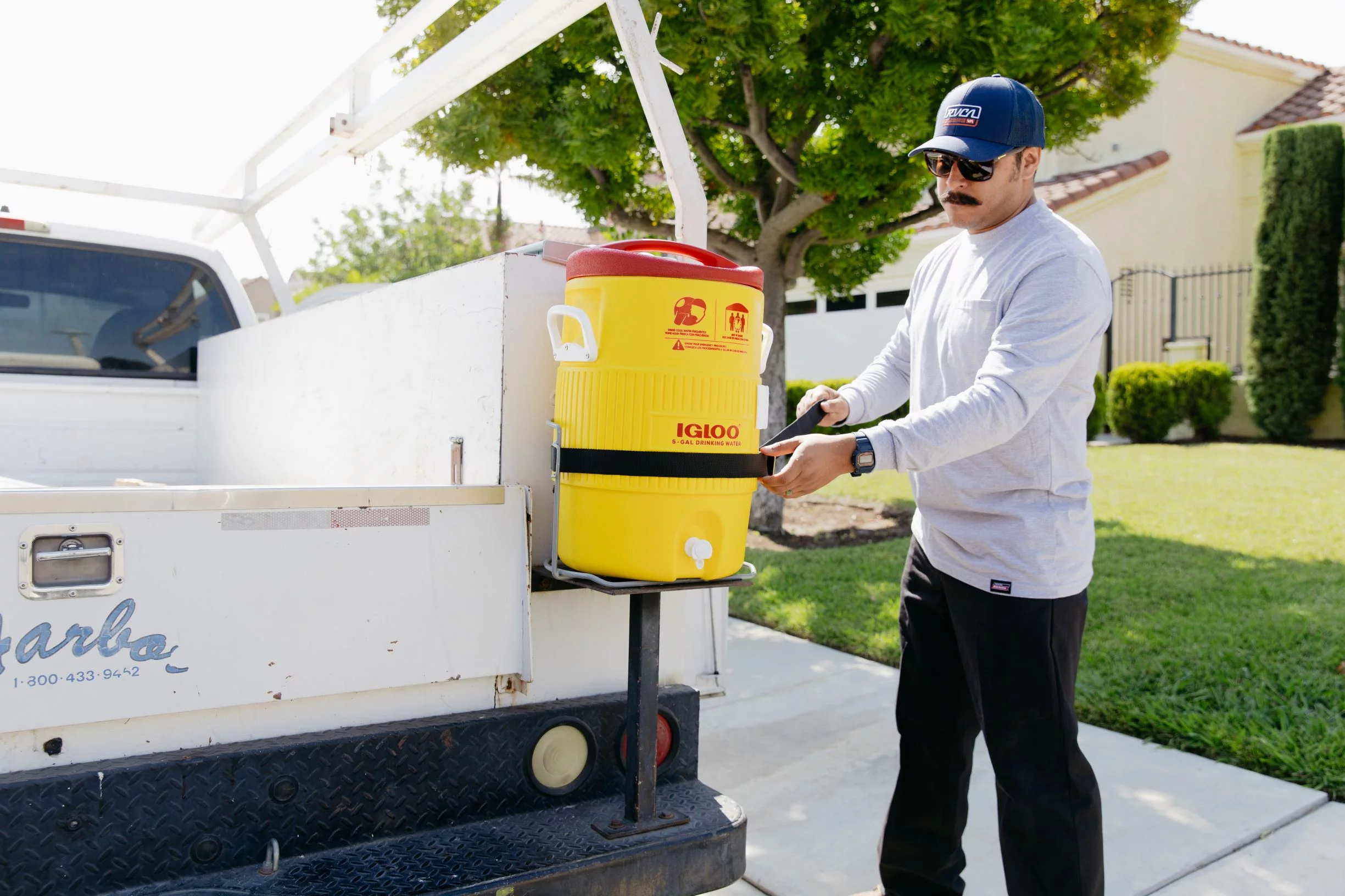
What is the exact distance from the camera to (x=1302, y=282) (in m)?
13.4

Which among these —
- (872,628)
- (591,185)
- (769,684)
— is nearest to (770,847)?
(769,684)

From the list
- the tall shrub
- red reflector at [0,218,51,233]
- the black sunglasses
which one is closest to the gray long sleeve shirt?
the black sunglasses

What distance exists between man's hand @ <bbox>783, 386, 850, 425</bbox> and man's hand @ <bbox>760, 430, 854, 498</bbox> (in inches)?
14.2

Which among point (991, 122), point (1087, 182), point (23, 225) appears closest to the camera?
point (991, 122)

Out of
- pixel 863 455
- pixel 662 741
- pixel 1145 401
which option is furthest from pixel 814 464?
pixel 1145 401

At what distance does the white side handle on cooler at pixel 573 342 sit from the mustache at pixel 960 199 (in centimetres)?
84

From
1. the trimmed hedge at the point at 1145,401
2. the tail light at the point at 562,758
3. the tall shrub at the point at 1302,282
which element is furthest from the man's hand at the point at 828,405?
the tall shrub at the point at 1302,282

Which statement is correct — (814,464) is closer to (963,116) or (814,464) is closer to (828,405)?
(828,405)

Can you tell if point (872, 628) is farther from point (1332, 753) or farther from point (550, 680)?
point (550, 680)

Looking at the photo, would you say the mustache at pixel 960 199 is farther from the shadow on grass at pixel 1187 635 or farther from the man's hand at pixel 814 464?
the shadow on grass at pixel 1187 635

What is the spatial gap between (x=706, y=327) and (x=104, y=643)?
1161 millimetres

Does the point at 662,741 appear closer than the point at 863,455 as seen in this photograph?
No

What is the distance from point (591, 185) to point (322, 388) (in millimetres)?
4835

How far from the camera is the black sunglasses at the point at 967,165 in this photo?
2141mm
